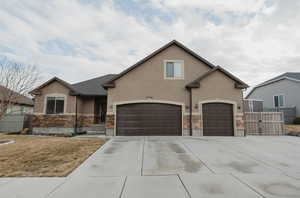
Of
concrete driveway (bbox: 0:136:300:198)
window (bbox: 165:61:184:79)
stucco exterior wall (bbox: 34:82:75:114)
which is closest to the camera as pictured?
concrete driveway (bbox: 0:136:300:198)

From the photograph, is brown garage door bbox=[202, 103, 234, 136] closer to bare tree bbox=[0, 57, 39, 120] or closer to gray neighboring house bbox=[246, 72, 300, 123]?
gray neighboring house bbox=[246, 72, 300, 123]

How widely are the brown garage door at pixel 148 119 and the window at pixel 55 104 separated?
591 cm

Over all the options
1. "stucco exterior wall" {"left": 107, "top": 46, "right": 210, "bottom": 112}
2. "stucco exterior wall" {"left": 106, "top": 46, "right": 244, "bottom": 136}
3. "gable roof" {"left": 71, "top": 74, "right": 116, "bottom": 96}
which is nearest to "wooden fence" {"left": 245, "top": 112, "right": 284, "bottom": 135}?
"stucco exterior wall" {"left": 106, "top": 46, "right": 244, "bottom": 136}

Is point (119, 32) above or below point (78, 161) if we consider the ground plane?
above

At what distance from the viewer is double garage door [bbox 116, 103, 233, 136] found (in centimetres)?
1138

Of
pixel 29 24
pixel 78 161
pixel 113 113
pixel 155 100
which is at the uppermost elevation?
pixel 29 24

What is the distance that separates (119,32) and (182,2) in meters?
6.33

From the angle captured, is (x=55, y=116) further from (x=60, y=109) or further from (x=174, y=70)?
(x=174, y=70)

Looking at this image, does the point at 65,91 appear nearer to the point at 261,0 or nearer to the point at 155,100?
the point at 155,100

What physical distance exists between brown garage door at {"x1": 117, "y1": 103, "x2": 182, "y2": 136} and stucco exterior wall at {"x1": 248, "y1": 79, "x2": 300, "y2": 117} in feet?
59.3

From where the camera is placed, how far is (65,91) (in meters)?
13.6

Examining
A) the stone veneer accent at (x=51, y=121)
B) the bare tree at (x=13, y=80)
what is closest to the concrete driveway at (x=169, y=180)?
the stone veneer accent at (x=51, y=121)

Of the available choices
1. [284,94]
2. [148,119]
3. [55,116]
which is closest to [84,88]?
[55,116]

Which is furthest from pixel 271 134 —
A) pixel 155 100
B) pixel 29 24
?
pixel 29 24
